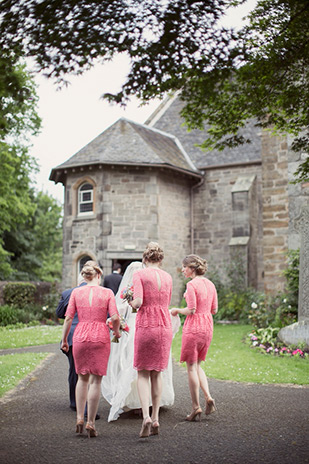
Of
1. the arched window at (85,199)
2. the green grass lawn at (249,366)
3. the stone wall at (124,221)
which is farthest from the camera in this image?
the arched window at (85,199)

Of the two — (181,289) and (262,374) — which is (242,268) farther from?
(262,374)

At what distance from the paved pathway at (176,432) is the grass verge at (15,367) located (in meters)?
0.50

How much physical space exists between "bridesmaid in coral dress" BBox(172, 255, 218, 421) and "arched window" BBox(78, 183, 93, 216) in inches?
651

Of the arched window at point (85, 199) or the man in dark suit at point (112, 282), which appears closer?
the man in dark suit at point (112, 282)

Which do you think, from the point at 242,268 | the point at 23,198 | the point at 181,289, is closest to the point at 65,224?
the point at 23,198

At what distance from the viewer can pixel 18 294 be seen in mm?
18969

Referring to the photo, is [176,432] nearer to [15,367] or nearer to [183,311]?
[183,311]

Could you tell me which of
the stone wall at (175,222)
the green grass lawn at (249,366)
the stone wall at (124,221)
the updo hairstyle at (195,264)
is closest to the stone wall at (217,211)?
the stone wall at (175,222)

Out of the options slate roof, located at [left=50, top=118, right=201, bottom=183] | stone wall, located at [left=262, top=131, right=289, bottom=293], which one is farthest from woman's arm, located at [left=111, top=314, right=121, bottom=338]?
slate roof, located at [left=50, top=118, right=201, bottom=183]

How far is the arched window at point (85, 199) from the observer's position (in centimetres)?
2239

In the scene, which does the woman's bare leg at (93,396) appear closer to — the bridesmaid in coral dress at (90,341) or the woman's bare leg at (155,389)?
the bridesmaid in coral dress at (90,341)

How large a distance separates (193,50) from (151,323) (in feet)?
8.80

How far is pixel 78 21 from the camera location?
14.1 feet

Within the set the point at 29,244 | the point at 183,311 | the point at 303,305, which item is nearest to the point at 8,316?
the point at 303,305
